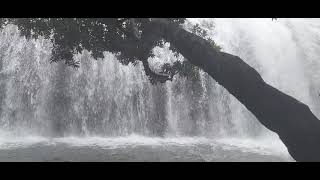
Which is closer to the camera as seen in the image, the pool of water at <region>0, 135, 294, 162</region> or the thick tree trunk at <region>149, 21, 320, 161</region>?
the thick tree trunk at <region>149, 21, 320, 161</region>

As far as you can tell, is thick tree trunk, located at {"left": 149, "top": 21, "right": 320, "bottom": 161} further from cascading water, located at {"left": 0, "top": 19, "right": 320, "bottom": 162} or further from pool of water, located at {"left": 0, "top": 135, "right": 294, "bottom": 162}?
cascading water, located at {"left": 0, "top": 19, "right": 320, "bottom": 162}

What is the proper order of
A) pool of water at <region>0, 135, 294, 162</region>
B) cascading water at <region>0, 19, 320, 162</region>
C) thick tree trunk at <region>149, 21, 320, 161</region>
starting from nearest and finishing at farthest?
thick tree trunk at <region>149, 21, 320, 161</region> → pool of water at <region>0, 135, 294, 162</region> → cascading water at <region>0, 19, 320, 162</region>

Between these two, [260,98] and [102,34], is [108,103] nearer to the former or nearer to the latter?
[102,34]

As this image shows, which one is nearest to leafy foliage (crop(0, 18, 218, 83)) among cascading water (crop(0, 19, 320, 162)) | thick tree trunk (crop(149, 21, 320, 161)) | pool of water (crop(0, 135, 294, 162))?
thick tree trunk (crop(149, 21, 320, 161))

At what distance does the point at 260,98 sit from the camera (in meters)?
7.24

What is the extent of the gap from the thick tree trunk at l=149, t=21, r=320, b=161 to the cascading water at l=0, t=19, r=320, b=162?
47.0 ft

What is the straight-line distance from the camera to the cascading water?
931 inches

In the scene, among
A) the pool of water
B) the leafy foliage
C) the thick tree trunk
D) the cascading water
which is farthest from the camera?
the cascading water

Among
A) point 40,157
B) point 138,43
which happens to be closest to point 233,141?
point 40,157

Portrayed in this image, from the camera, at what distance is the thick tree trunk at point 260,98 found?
262 inches

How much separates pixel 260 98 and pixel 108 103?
17.9 metres

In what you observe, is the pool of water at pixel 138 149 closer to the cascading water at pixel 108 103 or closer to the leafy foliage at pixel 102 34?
the cascading water at pixel 108 103

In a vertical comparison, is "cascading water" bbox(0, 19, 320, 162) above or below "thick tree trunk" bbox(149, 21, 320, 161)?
above
